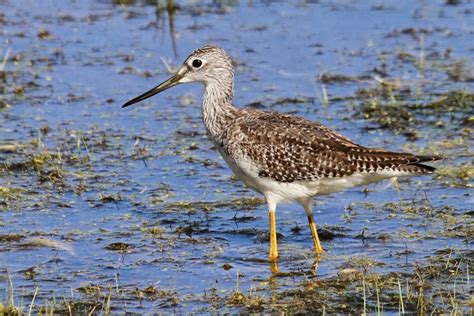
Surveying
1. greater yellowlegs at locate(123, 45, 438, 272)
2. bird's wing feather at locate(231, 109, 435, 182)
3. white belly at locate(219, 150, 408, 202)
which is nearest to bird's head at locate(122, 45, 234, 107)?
greater yellowlegs at locate(123, 45, 438, 272)

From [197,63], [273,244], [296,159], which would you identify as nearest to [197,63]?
[197,63]

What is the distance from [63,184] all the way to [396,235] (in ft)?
11.5

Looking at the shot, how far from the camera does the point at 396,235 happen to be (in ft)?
32.9

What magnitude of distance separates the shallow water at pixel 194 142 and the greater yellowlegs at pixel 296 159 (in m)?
0.55

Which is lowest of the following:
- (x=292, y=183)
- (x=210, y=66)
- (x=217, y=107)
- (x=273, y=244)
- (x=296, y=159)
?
(x=273, y=244)

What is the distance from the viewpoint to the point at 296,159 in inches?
378

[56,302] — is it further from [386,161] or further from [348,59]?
[348,59]

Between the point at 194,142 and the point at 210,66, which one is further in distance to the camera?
the point at 194,142

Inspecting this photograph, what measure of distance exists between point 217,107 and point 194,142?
8.82 feet

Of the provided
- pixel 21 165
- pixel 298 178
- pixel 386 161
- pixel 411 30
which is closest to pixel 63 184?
pixel 21 165

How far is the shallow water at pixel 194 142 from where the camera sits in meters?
9.30

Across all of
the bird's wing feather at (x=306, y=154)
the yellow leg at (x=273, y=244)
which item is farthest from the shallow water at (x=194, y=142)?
the bird's wing feather at (x=306, y=154)

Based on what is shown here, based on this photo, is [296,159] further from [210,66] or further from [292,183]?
[210,66]

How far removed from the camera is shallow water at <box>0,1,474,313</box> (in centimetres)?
930
